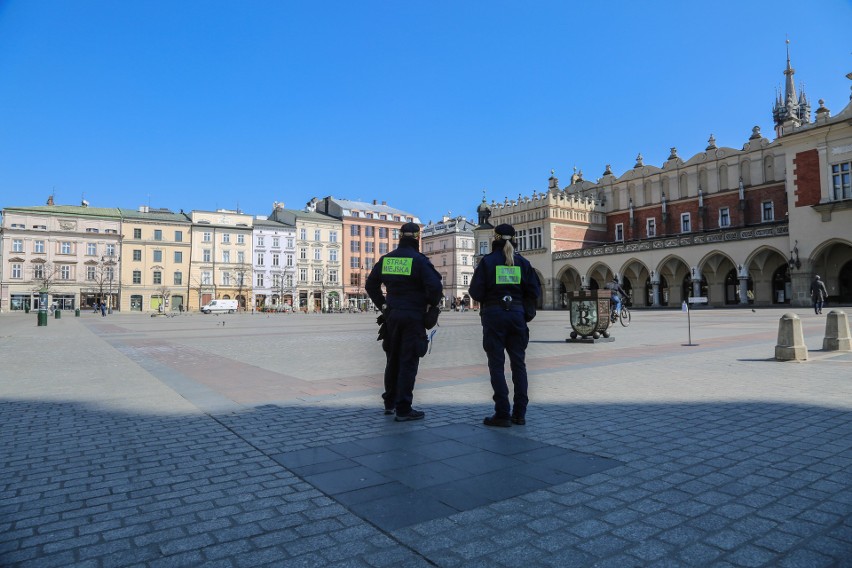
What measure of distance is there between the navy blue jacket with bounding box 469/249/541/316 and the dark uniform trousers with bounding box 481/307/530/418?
12cm

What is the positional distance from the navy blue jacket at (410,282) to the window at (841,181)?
41060 mm

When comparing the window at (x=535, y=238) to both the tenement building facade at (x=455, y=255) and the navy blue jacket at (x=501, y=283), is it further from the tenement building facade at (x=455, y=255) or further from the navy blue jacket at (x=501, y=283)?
the navy blue jacket at (x=501, y=283)

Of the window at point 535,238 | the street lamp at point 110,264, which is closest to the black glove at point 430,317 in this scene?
the window at point 535,238

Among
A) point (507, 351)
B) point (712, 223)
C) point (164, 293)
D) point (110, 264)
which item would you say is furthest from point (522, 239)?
point (507, 351)

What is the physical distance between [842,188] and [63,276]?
77.3 meters

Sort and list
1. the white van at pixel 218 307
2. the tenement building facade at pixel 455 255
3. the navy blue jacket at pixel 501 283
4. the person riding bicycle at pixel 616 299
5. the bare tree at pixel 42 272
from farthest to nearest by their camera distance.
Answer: the tenement building facade at pixel 455 255 → the bare tree at pixel 42 272 → the white van at pixel 218 307 → the person riding bicycle at pixel 616 299 → the navy blue jacket at pixel 501 283

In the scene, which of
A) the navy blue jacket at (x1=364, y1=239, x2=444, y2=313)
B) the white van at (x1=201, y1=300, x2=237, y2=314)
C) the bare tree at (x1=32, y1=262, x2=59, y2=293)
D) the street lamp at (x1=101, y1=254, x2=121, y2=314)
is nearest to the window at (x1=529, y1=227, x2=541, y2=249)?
the white van at (x1=201, y1=300, x2=237, y2=314)

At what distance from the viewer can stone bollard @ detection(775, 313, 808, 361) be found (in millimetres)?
9469

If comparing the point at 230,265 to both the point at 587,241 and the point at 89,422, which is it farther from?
the point at 89,422

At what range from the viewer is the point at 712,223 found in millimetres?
49562

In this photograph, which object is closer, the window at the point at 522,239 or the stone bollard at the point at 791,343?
the stone bollard at the point at 791,343

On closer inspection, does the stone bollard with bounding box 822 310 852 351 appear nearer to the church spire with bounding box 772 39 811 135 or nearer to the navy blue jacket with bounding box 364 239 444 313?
the navy blue jacket with bounding box 364 239 444 313

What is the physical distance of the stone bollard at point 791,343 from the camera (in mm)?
9469

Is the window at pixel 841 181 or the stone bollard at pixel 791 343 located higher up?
the window at pixel 841 181
